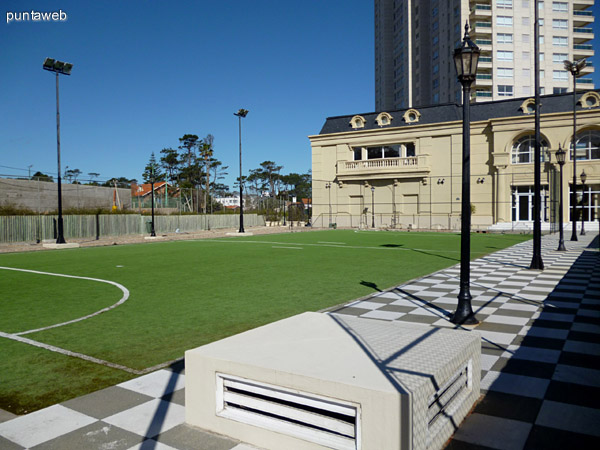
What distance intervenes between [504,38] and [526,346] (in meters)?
57.9

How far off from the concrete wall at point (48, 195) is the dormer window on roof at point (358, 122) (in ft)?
75.8

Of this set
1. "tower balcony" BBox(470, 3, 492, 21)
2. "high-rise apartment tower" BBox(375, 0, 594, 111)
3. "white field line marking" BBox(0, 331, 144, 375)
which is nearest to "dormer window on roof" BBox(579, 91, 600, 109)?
"high-rise apartment tower" BBox(375, 0, 594, 111)

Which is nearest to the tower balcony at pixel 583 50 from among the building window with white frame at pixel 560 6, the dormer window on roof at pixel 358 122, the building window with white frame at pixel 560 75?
the building window with white frame at pixel 560 75

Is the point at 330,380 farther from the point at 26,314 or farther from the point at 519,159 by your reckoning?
the point at 519,159

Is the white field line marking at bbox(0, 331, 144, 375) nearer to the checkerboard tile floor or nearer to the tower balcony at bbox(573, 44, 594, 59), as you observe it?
the checkerboard tile floor

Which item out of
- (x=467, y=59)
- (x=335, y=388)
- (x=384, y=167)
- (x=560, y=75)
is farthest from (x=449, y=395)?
(x=560, y=75)

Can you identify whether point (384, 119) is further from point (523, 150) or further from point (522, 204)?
point (522, 204)

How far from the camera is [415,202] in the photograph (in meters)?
42.5

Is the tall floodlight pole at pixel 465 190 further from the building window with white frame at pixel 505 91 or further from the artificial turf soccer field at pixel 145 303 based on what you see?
the building window with white frame at pixel 505 91

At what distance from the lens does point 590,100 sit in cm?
3506

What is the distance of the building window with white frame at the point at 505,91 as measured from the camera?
54406 mm

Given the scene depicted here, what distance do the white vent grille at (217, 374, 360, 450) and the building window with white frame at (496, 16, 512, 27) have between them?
200ft

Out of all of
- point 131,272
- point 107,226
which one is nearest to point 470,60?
point 131,272

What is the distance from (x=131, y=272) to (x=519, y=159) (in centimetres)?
3472
